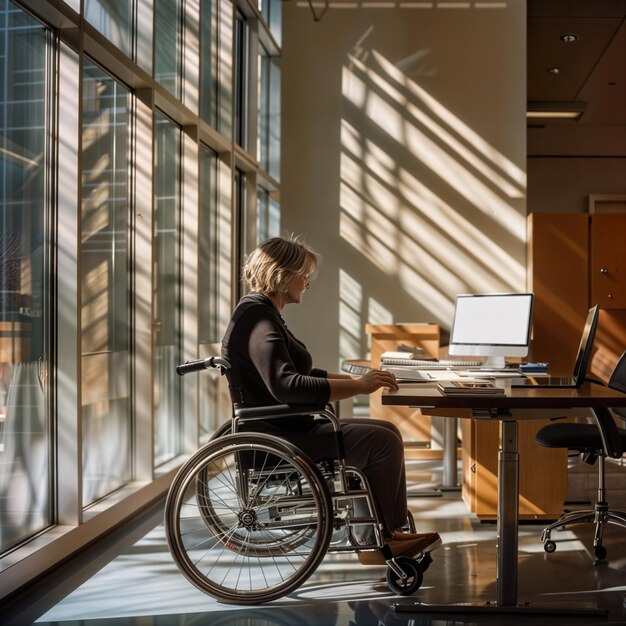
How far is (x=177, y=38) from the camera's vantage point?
184 inches

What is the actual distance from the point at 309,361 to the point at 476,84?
4485 mm

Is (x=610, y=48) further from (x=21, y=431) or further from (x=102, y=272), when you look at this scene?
(x=21, y=431)

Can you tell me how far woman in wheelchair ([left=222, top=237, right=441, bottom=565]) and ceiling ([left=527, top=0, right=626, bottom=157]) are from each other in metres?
5.49

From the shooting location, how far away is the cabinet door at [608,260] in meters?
6.33

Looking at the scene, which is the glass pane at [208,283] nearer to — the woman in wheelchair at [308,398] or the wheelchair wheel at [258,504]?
the woman in wheelchair at [308,398]

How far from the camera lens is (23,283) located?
9.36 feet

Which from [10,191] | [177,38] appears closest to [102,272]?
[10,191]

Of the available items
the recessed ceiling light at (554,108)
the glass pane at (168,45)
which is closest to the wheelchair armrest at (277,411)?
the glass pane at (168,45)

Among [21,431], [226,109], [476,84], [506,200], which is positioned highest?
[476,84]

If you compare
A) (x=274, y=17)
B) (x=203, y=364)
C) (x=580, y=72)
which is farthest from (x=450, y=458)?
(x=580, y=72)

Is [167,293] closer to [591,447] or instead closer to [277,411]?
[277,411]

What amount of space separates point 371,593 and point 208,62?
386 cm

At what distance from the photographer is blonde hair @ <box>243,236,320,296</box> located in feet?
8.83

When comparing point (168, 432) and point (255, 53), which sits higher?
point (255, 53)
